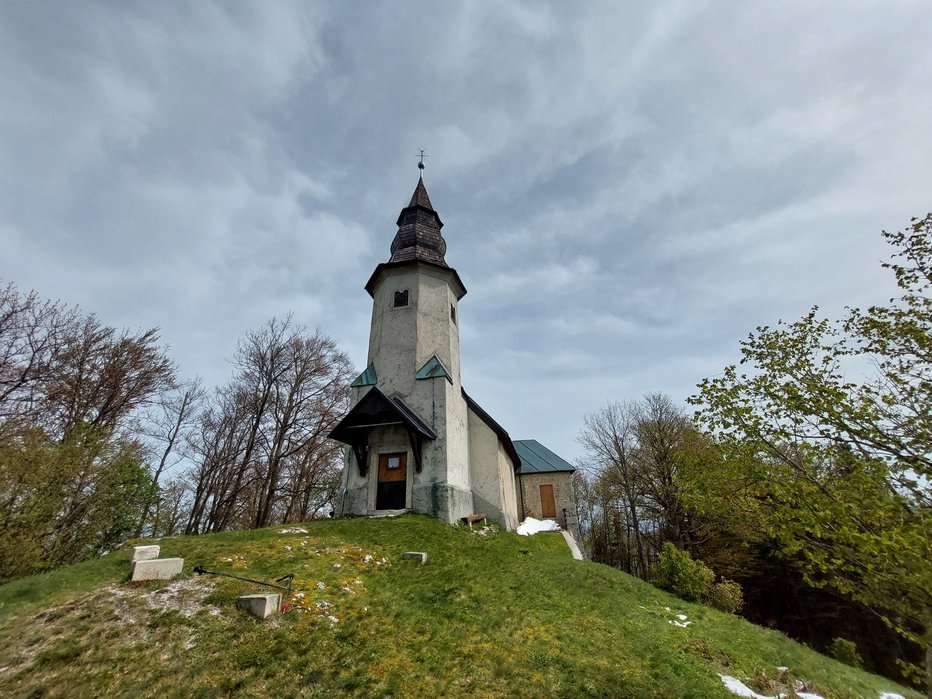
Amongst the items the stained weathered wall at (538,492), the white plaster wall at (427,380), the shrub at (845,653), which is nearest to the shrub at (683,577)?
the shrub at (845,653)

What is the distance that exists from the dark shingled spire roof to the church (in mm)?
63

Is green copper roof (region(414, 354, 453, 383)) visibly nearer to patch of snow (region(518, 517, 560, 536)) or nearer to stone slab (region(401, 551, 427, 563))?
stone slab (region(401, 551, 427, 563))

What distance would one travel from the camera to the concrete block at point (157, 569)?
24.9 ft

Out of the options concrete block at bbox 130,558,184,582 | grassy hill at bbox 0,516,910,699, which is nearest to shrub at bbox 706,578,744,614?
grassy hill at bbox 0,516,910,699

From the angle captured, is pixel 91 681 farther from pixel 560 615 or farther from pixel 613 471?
pixel 613 471

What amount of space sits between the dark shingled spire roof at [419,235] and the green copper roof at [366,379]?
569cm

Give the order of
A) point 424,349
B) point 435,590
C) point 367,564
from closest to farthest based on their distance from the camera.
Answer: point 435,590, point 367,564, point 424,349

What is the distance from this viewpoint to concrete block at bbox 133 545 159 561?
8109 millimetres

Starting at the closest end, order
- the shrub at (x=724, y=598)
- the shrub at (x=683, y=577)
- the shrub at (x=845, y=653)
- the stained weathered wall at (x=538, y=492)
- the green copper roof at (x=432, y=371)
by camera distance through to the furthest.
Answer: the shrub at (x=683, y=577) < the shrub at (x=724, y=598) < the shrub at (x=845, y=653) < the green copper roof at (x=432, y=371) < the stained weathered wall at (x=538, y=492)

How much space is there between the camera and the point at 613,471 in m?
27.3

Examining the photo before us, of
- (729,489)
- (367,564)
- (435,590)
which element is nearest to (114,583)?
(367,564)

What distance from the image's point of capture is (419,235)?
2159 cm

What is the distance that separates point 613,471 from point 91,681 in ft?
87.3

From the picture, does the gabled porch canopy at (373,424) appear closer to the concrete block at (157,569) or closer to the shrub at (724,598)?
the concrete block at (157,569)
